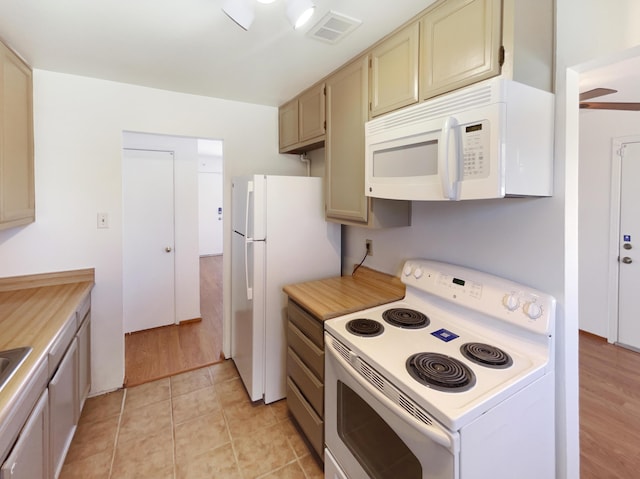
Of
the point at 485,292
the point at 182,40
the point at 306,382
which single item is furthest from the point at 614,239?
the point at 182,40

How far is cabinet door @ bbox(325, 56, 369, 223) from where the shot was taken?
179 centimetres

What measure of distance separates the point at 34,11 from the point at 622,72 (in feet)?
10.7

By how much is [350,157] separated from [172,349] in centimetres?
251

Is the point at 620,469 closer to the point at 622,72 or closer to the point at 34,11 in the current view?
the point at 622,72

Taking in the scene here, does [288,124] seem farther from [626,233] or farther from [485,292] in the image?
[626,233]

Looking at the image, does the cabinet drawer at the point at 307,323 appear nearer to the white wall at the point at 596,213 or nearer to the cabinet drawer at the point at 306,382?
the cabinet drawer at the point at 306,382

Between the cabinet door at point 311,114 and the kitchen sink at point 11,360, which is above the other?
the cabinet door at point 311,114

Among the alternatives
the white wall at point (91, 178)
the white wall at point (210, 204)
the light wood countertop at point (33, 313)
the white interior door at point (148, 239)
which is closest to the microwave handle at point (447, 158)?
the light wood countertop at point (33, 313)

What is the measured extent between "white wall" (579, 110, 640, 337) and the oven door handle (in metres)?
3.31

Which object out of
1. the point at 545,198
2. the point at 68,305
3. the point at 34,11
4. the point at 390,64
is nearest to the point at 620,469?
the point at 545,198

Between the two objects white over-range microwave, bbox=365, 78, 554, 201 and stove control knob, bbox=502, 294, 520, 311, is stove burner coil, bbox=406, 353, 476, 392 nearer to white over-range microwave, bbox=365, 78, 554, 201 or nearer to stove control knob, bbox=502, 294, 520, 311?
stove control knob, bbox=502, 294, 520, 311

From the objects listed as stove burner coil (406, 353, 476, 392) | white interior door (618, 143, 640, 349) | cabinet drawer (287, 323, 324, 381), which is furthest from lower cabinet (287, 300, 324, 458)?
white interior door (618, 143, 640, 349)

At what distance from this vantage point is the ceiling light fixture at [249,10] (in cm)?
124

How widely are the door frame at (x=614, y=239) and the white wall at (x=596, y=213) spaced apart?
0.09ft
